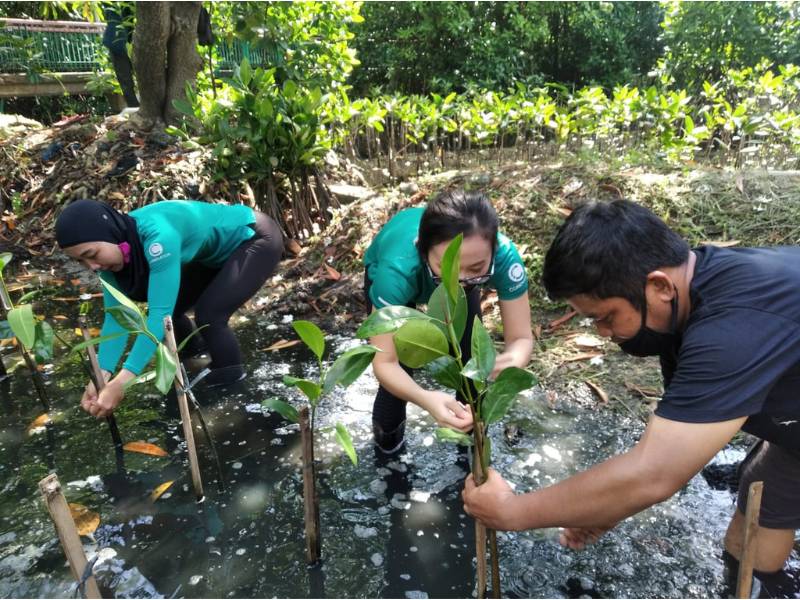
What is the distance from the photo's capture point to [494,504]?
136cm

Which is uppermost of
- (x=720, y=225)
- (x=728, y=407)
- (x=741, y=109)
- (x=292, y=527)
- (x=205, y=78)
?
(x=205, y=78)

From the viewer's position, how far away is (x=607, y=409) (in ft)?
9.82

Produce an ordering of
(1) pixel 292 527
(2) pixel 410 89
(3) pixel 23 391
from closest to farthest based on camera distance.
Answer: (1) pixel 292 527
(3) pixel 23 391
(2) pixel 410 89

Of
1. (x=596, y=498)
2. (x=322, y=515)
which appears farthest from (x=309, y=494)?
(x=596, y=498)

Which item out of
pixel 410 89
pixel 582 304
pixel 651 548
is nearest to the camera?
pixel 582 304

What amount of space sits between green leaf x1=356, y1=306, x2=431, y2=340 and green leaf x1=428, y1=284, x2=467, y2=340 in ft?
0.16

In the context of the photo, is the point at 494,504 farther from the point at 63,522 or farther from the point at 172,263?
the point at 172,263

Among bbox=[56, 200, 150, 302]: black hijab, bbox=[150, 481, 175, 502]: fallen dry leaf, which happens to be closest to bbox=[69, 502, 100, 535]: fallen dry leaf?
bbox=[150, 481, 175, 502]: fallen dry leaf

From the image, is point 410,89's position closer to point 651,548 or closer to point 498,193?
point 498,193

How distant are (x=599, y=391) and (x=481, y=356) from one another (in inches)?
84.1

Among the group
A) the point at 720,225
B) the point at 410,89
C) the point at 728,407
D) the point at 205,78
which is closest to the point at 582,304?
the point at 728,407

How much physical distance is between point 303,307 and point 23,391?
1.98 m

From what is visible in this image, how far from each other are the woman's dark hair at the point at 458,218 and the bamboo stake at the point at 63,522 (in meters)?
1.32

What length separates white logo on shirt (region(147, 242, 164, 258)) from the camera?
2549 millimetres
